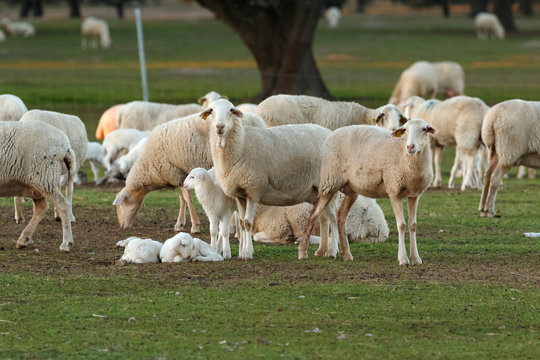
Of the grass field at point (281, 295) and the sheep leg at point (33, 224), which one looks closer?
the grass field at point (281, 295)

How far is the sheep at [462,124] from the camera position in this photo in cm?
1716

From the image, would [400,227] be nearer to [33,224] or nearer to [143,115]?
[33,224]

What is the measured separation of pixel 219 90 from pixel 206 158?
21.4 metres

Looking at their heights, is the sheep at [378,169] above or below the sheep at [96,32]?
above

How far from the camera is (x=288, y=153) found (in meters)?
10.6

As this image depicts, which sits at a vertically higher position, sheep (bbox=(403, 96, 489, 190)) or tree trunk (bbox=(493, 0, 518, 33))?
sheep (bbox=(403, 96, 489, 190))

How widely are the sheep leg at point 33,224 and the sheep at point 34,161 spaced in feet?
0.54

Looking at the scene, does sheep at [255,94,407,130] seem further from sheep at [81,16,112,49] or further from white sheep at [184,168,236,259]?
sheep at [81,16,112,49]

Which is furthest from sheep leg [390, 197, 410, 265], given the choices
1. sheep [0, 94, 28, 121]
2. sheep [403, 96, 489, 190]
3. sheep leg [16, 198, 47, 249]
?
sheep [403, 96, 489, 190]

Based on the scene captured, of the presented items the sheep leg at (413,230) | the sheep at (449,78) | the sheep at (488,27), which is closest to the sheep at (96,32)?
the sheep at (488,27)

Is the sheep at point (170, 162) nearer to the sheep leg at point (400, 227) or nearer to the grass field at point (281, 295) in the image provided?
the grass field at point (281, 295)

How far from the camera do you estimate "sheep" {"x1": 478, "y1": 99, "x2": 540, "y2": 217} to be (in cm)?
1344

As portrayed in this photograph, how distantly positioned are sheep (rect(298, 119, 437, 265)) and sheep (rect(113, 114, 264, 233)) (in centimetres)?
215

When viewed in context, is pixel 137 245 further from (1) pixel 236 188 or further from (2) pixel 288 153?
(2) pixel 288 153
